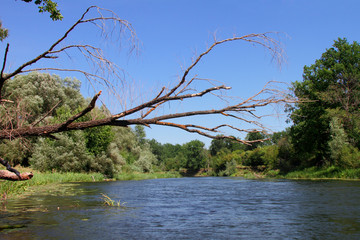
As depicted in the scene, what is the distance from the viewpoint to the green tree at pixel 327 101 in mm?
39906

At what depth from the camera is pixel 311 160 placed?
4822 cm

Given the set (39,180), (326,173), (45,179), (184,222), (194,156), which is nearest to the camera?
(184,222)

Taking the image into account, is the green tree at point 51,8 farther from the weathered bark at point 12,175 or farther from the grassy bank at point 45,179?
the grassy bank at point 45,179

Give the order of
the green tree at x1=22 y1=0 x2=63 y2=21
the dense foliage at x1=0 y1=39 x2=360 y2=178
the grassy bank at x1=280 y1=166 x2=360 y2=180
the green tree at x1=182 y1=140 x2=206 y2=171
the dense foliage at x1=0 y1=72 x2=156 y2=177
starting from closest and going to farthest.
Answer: the green tree at x1=22 y1=0 x2=63 y2=21
the grassy bank at x1=280 y1=166 x2=360 y2=180
the dense foliage at x1=0 y1=39 x2=360 y2=178
the dense foliage at x1=0 y1=72 x2=156 y2=177
the green tree at x1=182 y1=140 x2=206 y2=171

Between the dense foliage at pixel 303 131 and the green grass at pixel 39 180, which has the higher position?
the dense foliage at pixel 303 131

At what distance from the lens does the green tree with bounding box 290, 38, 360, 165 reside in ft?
131

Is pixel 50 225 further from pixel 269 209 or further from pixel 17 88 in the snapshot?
pixel 17 88

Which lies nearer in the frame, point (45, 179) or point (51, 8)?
point (51, 8)

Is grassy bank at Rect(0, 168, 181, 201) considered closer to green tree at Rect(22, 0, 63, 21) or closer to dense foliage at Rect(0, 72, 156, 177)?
dense foliage at Rect(0, 72, 156, 177)

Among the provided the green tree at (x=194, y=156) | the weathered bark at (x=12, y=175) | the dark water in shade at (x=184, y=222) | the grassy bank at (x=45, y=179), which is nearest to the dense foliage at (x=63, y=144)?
the grassy bank at (x=45, y=179)

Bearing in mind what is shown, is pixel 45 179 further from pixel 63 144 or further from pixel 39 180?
pixel 63 144

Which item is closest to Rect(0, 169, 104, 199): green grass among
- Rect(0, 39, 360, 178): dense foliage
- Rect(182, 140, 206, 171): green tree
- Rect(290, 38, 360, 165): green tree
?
Rect(0, 39, 360, 178): dense foliage

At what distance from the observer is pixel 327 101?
134 feet

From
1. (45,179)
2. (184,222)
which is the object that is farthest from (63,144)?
(184,222)
